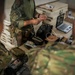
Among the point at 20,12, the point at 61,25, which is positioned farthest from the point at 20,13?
the point at 61,25

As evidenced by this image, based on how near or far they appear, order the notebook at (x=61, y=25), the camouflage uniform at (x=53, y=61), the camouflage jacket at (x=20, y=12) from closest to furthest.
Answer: the camouflage uniform at (x=53, y=61), the camouflage jacket at (x=20, y=12), the notebook at (x=61, y=25)

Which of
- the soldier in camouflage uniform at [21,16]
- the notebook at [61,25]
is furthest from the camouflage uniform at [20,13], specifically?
the notebook at [61,25]

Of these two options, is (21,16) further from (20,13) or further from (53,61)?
(53,61)

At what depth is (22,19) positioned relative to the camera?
2010 millimetres

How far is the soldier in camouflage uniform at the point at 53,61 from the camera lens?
1.93 ft

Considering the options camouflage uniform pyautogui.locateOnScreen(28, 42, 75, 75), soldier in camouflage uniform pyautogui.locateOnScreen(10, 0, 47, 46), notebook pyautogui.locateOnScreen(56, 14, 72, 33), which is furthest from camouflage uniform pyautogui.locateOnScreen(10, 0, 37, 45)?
camouflage uniform pyautogui.locateOnScreen(28, 42, 75, 75)

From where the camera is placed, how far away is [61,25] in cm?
259

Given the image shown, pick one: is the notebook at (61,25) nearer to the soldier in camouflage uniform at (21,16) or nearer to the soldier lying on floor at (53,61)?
the soldier in camouflage uniform at (21,16)

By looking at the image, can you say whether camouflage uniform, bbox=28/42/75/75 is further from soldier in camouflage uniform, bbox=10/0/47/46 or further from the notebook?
the notebook

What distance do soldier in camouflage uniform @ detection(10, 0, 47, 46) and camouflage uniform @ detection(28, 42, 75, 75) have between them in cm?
135

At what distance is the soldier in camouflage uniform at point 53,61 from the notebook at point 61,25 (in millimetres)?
A: 1797

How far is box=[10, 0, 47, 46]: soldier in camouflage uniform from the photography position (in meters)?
1.98

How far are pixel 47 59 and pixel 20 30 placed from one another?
57.5 inches

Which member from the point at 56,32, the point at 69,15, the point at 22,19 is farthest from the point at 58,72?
the point at 69,15
